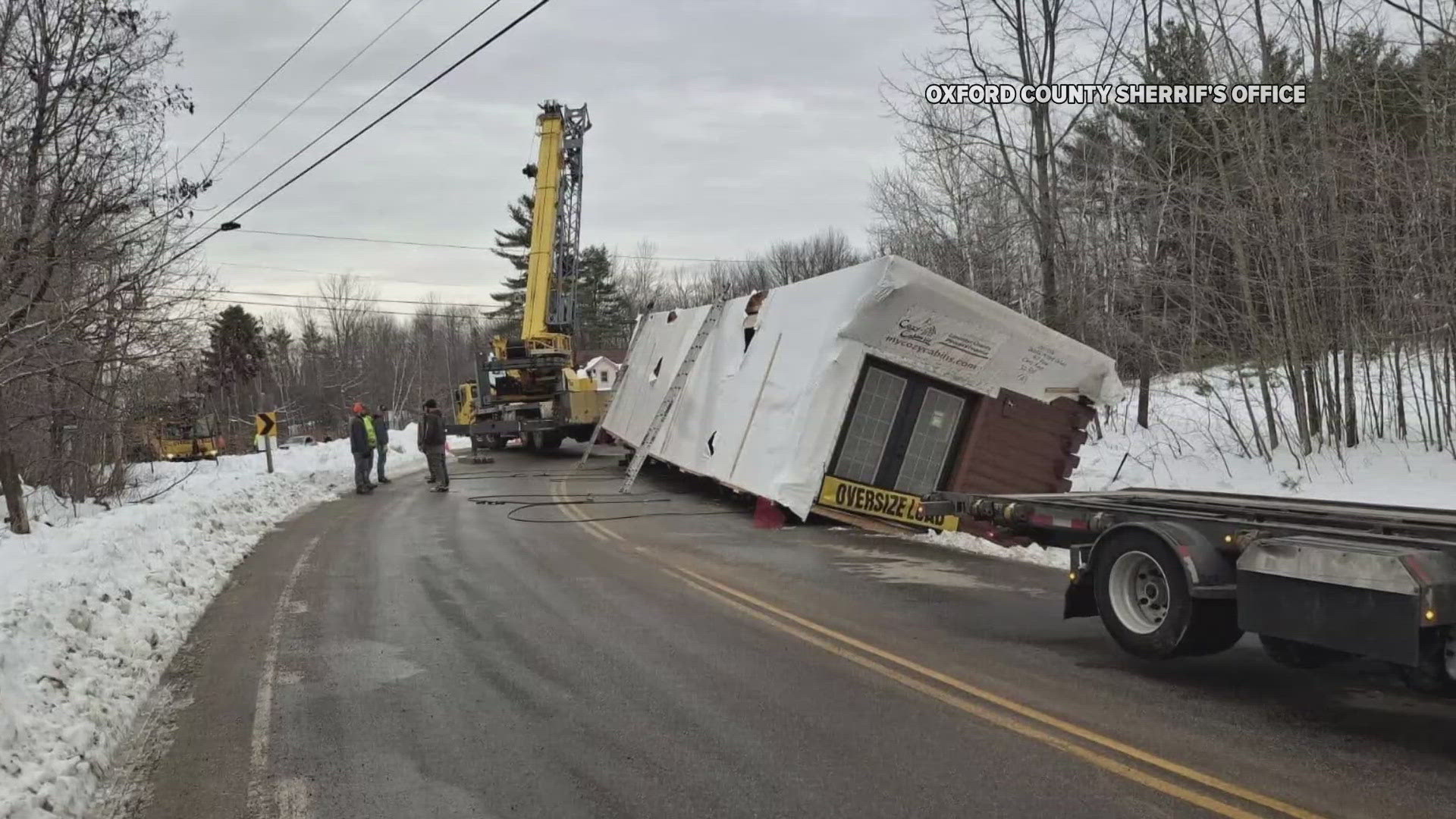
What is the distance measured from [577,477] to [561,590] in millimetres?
Answer: 12388

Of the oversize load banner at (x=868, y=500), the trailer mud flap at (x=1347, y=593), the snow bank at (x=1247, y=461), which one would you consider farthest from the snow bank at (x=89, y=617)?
the snow bank at (x=1247, y=461)

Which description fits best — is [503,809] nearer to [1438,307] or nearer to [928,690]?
[928,690]

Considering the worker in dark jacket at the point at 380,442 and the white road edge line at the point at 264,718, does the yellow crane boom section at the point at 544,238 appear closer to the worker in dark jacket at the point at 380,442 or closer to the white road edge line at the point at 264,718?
the worker in dark jacket at the point at 380,442

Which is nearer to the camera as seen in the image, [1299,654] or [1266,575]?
[1266,575]

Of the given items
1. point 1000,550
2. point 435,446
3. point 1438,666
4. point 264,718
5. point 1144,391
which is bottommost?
point 264,718

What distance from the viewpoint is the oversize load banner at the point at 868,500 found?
43.2ft

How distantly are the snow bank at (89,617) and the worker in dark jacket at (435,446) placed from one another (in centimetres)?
380

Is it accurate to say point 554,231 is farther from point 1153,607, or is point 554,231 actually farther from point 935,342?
point 1153,607

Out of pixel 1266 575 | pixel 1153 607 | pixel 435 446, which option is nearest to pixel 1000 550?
pixel 1153 607

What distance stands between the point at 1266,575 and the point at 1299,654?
0.59 meters

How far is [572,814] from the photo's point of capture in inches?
165

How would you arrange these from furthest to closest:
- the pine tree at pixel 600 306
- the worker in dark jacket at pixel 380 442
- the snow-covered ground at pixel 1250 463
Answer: the pine tree at pixel 600 306 < the worker in dark jacket at pixel 380 442 < the snow-covered ground at pixel 1250 463

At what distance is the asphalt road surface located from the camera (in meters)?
4.32

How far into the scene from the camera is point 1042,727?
5035 millimetres
